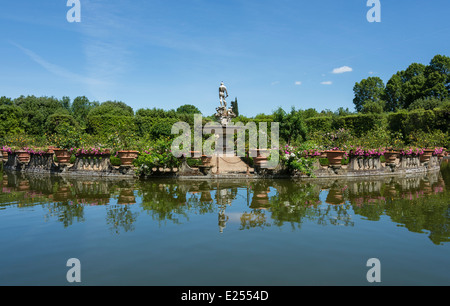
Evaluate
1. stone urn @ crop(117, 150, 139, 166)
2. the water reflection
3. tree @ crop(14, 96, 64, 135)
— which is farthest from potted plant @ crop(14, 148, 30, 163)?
tree @ crop(14, 96, 64, 135)

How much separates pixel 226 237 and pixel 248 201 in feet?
10.8

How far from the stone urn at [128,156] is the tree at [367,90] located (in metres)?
56.0

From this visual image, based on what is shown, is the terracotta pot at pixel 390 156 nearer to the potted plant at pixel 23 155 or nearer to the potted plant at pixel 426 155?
the potted plant at pixel 426 155

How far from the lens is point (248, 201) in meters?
8.83

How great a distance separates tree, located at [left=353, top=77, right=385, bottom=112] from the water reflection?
52261 millimetres

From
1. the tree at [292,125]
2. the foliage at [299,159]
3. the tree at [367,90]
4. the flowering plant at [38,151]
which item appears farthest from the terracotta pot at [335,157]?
the tree at [367,90]

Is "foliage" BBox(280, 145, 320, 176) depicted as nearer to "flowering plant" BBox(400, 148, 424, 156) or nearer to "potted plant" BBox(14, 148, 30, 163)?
"flowering plant" BBox(400, 148, 424, 156)

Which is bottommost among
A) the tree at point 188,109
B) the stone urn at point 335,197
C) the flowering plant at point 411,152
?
the stone urn at point 335,197

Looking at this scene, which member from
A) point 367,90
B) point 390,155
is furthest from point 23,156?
point 367,90

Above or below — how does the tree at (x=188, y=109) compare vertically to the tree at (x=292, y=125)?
above

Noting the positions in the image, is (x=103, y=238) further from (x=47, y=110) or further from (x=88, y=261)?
(x=47, y=110)

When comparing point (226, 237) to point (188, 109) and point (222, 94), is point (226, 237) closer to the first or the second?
point (222, 94)

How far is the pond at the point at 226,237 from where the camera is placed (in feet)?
13.5
